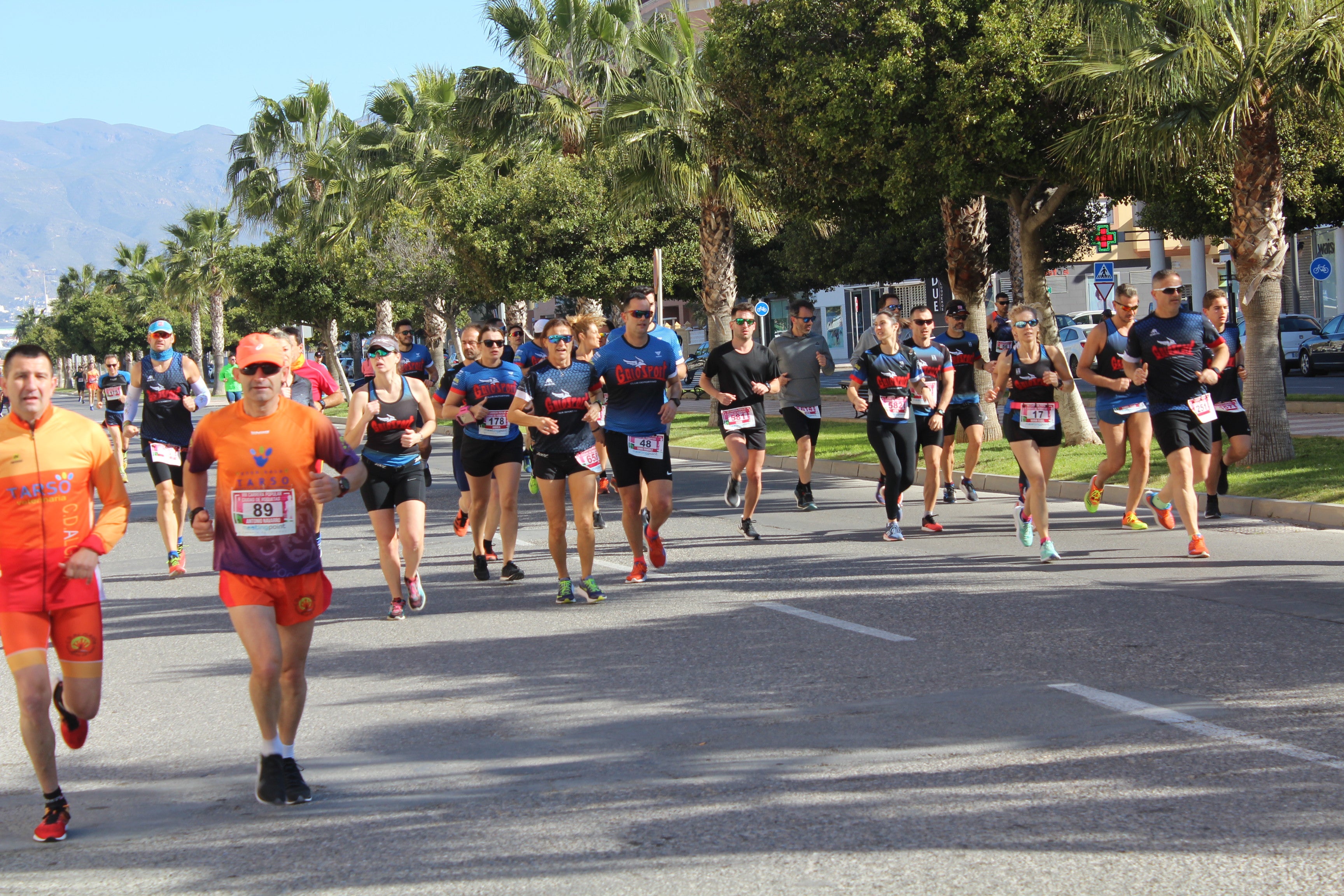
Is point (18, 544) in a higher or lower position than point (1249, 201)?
lower

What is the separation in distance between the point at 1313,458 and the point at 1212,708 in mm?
9774

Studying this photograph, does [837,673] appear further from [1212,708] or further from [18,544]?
[18,544]

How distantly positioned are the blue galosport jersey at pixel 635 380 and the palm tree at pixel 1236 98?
23.1 ft

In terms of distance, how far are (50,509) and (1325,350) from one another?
33.0m

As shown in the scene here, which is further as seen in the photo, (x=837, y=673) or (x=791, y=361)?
(x=791, y=361)

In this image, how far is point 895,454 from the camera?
37.3ft

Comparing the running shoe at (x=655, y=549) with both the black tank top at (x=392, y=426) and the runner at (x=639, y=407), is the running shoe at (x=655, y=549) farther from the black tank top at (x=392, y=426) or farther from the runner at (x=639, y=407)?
the black tank top at (x=392, y=426)

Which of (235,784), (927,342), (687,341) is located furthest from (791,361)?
(687,341)

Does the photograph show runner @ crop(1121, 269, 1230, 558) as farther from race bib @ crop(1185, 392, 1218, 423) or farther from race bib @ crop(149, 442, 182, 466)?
race bib @ crop(149, 442, 182, 466)

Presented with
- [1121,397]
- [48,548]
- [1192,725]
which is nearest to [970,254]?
[1121,397]

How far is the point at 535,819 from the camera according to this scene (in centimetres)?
470

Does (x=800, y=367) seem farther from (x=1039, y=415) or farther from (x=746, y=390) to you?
(x=1039, y=415)

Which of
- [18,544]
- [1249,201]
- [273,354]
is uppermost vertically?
[1249,201]

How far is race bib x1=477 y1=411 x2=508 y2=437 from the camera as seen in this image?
32.3 feet
